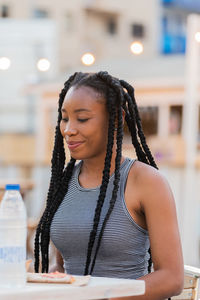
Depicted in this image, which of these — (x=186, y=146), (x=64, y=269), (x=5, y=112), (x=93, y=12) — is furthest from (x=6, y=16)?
(x=64, y=269)

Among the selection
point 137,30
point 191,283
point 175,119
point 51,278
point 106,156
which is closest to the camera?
point 51,278

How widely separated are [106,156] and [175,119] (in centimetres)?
1272

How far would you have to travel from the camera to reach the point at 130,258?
265 centimetres

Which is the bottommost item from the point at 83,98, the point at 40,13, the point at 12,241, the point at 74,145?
the point at 12,241

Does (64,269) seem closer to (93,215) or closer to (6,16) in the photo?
(93,215)

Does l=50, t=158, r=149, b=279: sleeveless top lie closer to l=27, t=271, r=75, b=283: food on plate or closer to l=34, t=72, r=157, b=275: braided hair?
l=34, t=72, r=157, b=275: braided hair

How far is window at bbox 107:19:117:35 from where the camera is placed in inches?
1654

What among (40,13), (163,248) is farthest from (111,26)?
(163,248)

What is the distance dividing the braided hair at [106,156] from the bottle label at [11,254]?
0.44 metres

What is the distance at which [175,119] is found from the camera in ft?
50.5

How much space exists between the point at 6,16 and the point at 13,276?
35.8 m

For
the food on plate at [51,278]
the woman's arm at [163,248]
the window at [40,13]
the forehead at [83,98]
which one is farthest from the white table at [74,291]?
the window at [40,13]

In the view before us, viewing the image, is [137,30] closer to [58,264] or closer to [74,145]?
[58,264]

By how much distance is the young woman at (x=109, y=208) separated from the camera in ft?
8.33
